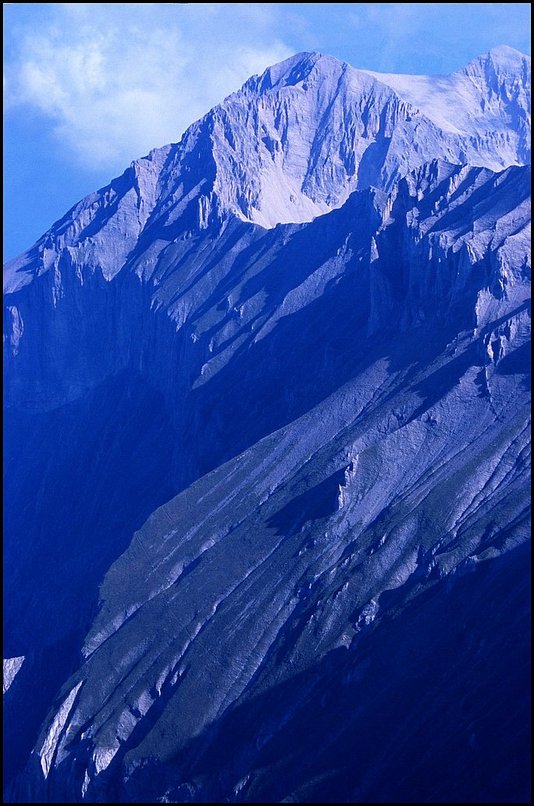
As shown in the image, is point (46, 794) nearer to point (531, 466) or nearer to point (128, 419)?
point (531, 466)

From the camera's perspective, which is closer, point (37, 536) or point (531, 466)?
point (531, 466)

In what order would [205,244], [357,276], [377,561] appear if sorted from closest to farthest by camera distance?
[377,561] < [357,276] < [205,244]

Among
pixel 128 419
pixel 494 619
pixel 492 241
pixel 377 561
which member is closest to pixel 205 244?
pixel 128 419

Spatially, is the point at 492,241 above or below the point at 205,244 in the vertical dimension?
below

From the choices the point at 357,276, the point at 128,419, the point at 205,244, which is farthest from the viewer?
the point at 205,244

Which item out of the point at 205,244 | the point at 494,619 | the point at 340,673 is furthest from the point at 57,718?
the point at 205,244

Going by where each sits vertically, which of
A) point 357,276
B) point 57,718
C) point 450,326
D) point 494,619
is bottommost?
point 494,619
